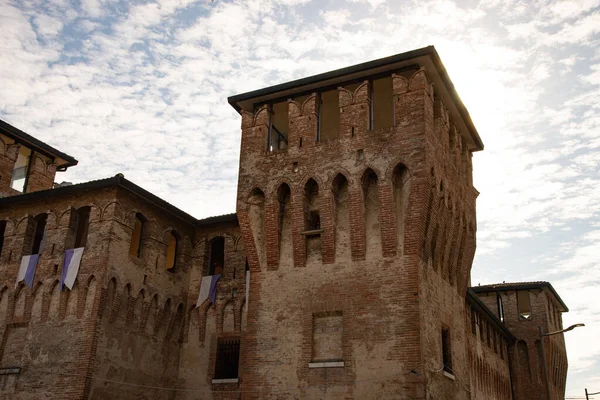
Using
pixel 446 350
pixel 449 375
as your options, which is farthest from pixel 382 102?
pixel 449 375

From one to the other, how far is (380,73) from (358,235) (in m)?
4.87

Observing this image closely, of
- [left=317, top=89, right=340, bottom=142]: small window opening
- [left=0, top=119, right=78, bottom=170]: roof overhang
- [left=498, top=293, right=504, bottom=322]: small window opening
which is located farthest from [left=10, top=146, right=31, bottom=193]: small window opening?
[left=498, top=293, right=504, bottom=322]: small window opening

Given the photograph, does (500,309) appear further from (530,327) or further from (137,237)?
(137,237)

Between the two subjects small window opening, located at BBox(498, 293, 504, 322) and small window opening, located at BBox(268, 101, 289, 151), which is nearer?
small window opening, located at BBox(268, 101, 289, 151)

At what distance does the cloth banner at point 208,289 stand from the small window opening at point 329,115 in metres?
6.01

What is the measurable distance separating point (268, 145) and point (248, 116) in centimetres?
129

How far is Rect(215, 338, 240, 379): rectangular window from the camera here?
19875 mm

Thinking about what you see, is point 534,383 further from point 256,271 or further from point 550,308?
point 256,271

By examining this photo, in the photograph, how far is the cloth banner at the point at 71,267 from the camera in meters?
18.9

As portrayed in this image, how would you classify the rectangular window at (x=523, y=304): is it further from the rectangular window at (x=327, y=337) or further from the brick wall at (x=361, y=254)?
the rectangular window at (x=327, y=337)

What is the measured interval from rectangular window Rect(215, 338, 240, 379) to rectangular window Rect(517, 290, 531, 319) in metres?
20.2

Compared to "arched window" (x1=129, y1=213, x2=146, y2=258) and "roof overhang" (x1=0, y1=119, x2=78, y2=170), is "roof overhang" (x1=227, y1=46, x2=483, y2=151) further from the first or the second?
"roof overhang" (x1=0, y1=119, x2=78, y2=170)

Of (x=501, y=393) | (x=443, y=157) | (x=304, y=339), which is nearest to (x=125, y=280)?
(x=304, y=339)

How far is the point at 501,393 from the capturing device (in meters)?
29.3
